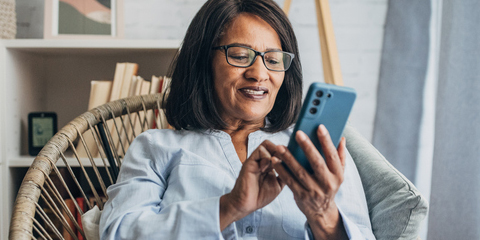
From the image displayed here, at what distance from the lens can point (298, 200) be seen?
714mm

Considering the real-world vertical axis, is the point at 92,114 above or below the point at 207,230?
above

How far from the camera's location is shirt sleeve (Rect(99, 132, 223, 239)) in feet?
2.54

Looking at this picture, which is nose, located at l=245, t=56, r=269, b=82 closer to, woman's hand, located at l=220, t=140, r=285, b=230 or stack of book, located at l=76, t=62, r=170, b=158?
woman's hand, located at l=220, t=140, r=285, b=230

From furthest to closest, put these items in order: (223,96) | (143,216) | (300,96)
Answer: (300,96) → (223,96) → (143,216)

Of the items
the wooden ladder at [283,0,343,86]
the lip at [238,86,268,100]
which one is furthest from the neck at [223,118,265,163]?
the wooden ladder at [283,0,343,86]

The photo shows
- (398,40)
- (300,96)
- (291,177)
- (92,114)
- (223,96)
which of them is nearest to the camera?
(291,177)

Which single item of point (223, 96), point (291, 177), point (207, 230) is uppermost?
point (223, 96)

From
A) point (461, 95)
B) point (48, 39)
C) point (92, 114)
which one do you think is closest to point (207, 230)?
point (92, 114)

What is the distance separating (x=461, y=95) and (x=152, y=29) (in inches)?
50.9

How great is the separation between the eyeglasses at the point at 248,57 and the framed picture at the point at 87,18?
30.6 inches

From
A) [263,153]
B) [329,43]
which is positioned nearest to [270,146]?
[263,153]

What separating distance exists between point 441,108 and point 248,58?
2.58ft

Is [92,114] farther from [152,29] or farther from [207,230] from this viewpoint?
[152,29]

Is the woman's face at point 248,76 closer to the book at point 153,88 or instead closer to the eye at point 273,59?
the eye at point 273,59
